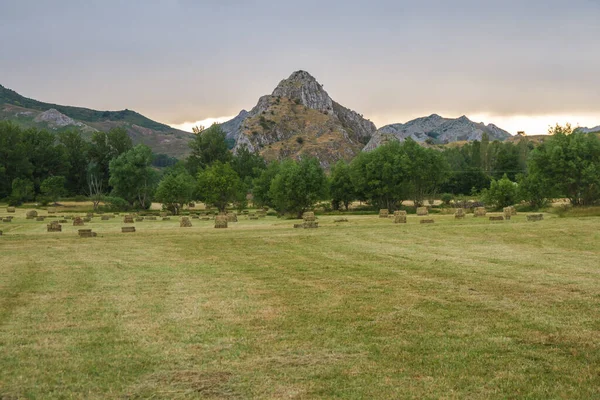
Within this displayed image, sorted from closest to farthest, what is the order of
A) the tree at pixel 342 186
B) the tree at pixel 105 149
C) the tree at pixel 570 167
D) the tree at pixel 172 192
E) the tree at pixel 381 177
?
the tree at pixel 570 167 < the tree at pixel 381 177 < the tree at pixel 172 192 < the tree at pixel 342 186 < the tree at pixel 105 149

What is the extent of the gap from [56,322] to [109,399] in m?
Result: 5.11

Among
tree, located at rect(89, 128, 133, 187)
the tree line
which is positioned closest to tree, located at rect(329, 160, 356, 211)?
the tree line

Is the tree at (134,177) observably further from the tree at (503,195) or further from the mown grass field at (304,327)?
the mown grass field at (304,327)

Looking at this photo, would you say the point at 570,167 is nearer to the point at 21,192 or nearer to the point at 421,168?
the point at 421,168

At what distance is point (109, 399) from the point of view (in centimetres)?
745

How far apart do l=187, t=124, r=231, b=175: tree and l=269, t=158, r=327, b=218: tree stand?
2925 inches

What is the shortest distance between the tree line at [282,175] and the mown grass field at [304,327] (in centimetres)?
4069

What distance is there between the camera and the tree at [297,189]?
69688 mm

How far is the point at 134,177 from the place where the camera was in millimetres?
96312

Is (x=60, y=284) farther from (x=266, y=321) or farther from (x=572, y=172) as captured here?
(x=572, y=172)

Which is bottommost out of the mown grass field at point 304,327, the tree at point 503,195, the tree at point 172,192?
the mown grass field at point 304,327

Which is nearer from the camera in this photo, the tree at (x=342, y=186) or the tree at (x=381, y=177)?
the tree at (x=381, y=177)

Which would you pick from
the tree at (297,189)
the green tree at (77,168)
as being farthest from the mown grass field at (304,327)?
the green tree at (77,168)

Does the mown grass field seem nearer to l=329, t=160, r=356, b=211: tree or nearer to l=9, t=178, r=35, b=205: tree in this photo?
l=329, t=160, r=356, b=211: tree
